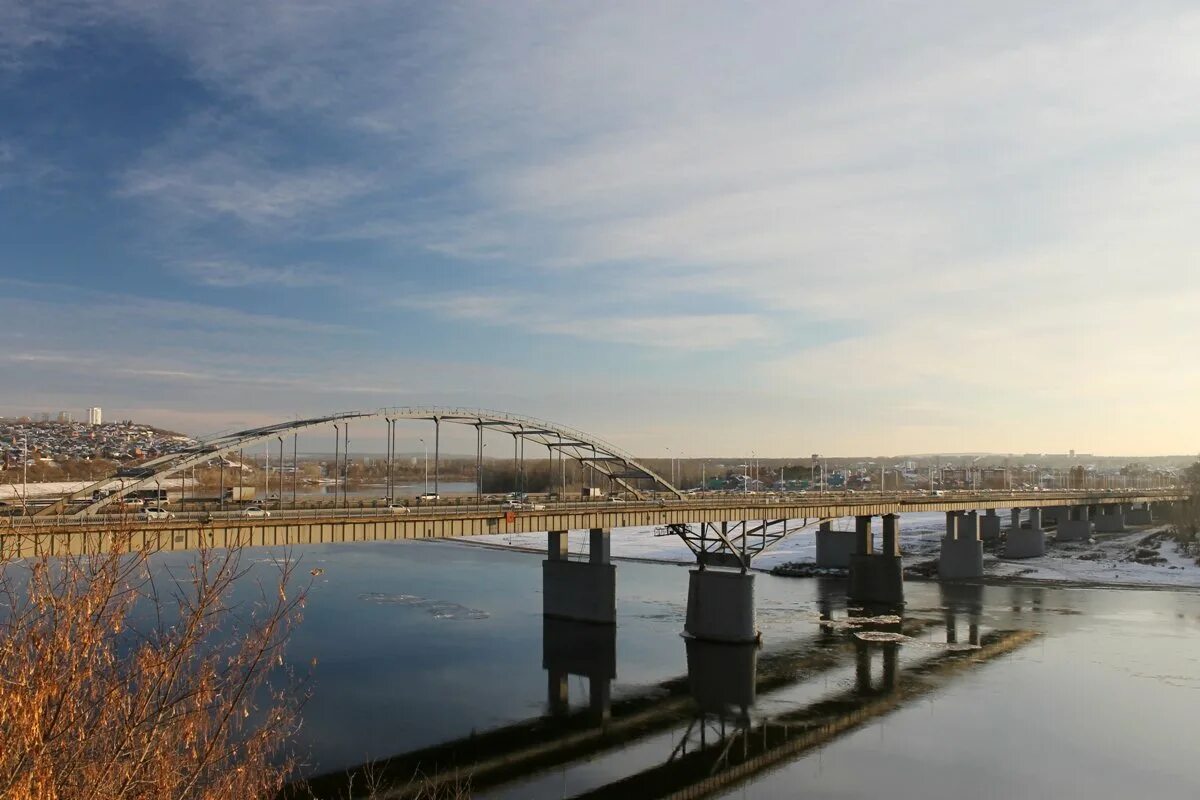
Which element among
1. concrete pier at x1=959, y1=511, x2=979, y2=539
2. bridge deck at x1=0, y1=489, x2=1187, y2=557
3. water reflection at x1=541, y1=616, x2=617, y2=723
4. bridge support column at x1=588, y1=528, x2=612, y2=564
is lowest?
water reflection at x1=541, y1=616, x2=617, y2=723

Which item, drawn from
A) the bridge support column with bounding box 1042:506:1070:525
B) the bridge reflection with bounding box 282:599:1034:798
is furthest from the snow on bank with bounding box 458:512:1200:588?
the bridge reflection with bounding box 282:599:1034:798

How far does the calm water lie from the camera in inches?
1249

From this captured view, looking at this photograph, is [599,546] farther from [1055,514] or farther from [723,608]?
[1055,514]

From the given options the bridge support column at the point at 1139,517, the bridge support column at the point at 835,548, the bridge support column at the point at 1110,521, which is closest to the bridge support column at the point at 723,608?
the bridge support column at the point at 835,548

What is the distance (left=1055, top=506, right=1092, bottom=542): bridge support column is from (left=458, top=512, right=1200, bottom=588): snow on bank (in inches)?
64.2

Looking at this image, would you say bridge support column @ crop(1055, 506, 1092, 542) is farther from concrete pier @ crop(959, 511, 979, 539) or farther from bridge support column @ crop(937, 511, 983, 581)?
bridge support column @ crop(937, 511, 983, 581)

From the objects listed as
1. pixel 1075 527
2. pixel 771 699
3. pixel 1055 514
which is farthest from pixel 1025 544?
pixel 771 699

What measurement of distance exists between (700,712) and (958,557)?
58.0 m

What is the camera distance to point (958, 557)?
8925 cm

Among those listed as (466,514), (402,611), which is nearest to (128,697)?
(466,514)

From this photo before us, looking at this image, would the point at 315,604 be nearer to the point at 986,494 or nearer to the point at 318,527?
the point at 318,527

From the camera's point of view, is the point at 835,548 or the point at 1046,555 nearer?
the point at 835,548

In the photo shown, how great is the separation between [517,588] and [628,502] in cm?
2342

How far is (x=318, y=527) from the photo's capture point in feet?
131
